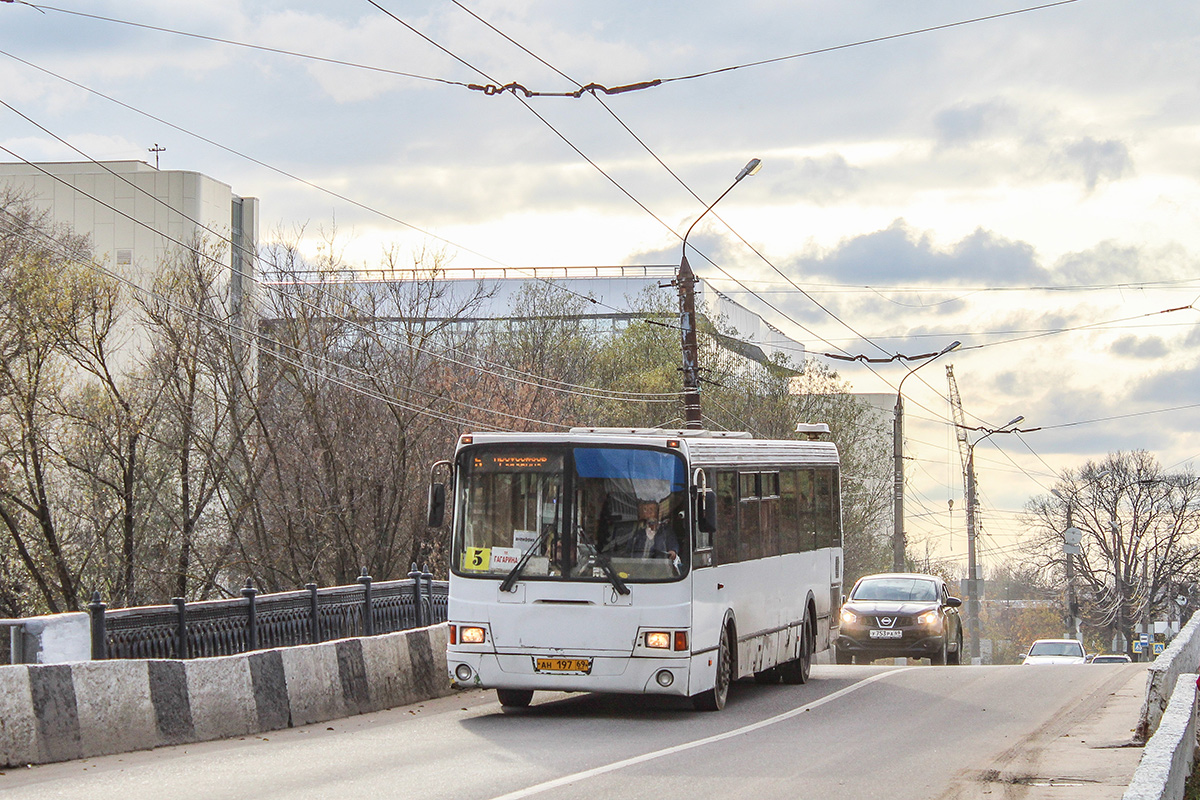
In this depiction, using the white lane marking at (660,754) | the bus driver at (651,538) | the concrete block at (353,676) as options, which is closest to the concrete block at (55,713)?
the concrete block at (353,676)

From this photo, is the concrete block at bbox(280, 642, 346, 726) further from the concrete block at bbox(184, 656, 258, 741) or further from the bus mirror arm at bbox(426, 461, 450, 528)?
the bus mirror arm at bbox(426, 461, 450, 528)

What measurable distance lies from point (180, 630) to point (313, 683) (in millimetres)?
1383

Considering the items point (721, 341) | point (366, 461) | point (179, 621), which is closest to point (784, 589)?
point (179, 621)

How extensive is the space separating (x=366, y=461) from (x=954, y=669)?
19.7m

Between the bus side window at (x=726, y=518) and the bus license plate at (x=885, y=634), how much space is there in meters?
9.98

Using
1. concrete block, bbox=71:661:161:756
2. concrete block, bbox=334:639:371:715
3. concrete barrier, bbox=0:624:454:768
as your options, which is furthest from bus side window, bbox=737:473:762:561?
concrete block, bbox=71:661:161:756

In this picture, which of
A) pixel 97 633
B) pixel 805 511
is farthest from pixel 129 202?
pixel 97 633

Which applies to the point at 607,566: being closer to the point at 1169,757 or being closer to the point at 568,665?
the point at 568,665

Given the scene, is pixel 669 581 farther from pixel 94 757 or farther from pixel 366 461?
pixel 366 461

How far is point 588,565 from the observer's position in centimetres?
1295

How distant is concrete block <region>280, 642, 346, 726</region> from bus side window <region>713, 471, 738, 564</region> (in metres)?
3.89

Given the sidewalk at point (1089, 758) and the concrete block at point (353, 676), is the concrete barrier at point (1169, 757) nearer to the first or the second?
the sidewalk at point (1089, 758)

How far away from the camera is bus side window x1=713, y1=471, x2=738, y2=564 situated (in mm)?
14041

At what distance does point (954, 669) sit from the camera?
20750 mm
